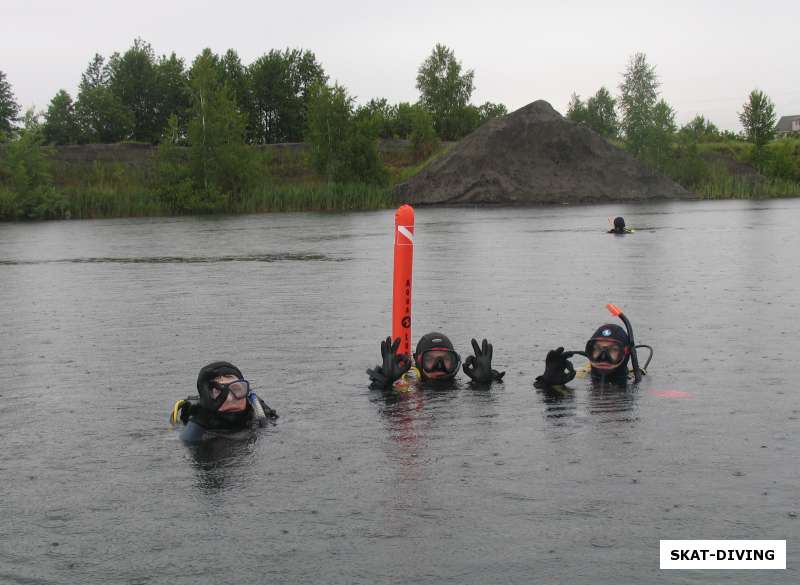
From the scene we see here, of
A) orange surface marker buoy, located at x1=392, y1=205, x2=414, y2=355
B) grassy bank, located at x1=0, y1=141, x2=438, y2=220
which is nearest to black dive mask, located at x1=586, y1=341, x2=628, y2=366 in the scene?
orange surface marker buoy, located at x1=392, y1=205, x2=414, y2=355

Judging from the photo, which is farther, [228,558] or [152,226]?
[152,226]

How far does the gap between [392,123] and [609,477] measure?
356ft

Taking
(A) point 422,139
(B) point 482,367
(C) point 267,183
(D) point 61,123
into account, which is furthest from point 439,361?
(D) point 61,123

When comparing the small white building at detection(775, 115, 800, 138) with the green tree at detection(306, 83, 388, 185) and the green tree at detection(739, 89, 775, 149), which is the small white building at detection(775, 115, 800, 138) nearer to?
the green tree at detection(739, 89, 775, 149)

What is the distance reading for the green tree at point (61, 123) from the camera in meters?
100

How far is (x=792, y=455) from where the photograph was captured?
730cm

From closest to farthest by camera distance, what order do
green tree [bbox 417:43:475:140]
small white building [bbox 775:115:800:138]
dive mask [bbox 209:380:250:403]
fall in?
1. dive mask [bbox 209:380:250:403]
2. green tree [bbox 417:43:475:140]
3. small white building [bbox 775:115:800:138]

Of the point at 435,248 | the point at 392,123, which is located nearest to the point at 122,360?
the point at 435,248

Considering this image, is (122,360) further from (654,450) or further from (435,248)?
(435,248)

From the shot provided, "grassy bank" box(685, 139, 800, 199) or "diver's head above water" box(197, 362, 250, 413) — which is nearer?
"diver's head above water" box(197, 362, 250, 413)

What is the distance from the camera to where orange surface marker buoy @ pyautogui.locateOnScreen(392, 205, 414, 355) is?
10586 mm

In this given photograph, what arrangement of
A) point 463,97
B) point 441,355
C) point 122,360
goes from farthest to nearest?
1. point 463,97
2. point 122,360
3. point 441,355

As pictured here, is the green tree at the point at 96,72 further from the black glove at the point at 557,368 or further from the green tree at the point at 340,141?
the black glove at the point at 557,368

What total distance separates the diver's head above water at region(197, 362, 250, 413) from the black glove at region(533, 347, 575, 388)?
10.2ft
